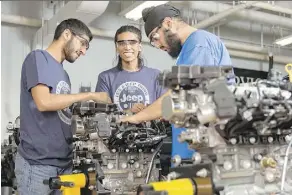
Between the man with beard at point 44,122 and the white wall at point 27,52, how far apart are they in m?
3.09

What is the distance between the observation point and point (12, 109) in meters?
5.77

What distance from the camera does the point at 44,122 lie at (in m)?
2.58

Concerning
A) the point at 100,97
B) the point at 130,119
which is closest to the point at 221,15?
the point at 100,97

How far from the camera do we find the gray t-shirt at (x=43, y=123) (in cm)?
254

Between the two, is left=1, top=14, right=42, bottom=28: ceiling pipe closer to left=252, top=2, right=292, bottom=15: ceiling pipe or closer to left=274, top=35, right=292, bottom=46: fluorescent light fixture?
left=252, top=2, right=292, bottom=15: ceiling pipe

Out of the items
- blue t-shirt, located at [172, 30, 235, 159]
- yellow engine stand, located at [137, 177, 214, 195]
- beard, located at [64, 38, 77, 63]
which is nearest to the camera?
yellow engine stand, located at [137, 177, 214, 195]

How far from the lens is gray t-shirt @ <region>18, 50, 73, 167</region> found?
8.32 feet

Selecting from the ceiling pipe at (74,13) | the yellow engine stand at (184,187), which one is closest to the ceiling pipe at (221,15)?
the ceiling pipe at (74,13)

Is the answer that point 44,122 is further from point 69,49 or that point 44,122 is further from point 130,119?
point 130,119

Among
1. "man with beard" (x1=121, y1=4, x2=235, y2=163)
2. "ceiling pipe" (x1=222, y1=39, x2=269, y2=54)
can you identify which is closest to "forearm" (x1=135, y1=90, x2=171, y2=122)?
"man with beard" (x1=121, y1=4, x2=235, y2=163)

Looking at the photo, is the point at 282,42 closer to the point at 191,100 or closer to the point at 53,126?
the point at 53,126

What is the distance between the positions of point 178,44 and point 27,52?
4.14m

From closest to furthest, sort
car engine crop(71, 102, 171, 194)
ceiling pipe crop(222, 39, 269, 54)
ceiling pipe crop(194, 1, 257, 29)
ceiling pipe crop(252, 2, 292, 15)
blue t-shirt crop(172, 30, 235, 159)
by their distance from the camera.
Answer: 1. blue t-shirt crop(172, 30, 235, 159)
2. car engine crop(71, 102, 171, 194)
3. ceiling pipe crop(252, 2, 292, 15)
4. ceiling pipe crop(194, 1, 257, 29)
5. ceiling pipe crop(222, 39, 269, 54)

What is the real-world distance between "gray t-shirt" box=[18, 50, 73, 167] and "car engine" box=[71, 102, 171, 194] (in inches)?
4.2
